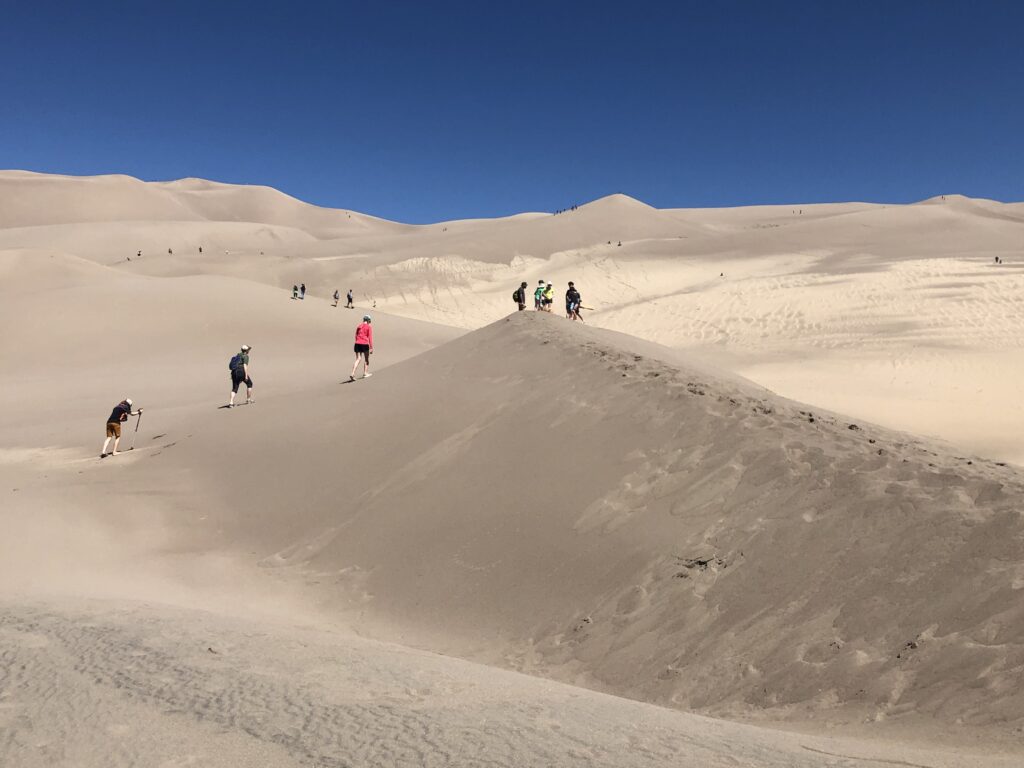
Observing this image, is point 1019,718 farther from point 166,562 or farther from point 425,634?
point 166,562

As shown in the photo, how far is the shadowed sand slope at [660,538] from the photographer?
3.88m

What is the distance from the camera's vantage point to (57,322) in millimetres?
23609

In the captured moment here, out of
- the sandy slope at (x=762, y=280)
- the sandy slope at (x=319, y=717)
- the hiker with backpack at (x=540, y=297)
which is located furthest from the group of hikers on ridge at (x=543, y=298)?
the sandy slope at (x=319, y=717)

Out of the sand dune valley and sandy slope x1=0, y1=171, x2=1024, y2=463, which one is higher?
sandy slope x1=0, y1=171, x2=1024, y2=463

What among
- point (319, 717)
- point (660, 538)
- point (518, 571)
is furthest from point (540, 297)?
point (319, 717)

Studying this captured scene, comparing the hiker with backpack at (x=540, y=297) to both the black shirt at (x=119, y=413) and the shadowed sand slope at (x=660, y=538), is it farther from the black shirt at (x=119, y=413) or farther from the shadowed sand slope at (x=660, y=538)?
the black shirt at (x=119, y=413)

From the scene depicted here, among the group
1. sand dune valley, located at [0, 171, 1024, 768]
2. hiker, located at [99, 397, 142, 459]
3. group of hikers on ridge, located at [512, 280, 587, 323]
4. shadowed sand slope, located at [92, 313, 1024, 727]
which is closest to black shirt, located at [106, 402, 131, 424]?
hiker, located at [99, 397, 142, 459]

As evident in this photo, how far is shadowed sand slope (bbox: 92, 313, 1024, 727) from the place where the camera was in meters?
3.88

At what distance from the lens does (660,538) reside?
219 inches

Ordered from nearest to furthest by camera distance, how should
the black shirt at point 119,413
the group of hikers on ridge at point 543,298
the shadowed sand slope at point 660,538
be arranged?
the shadowed sand slope at point 660,538 < the black shirt at point 119,413 < the group of hikers on ridge at point 543,298

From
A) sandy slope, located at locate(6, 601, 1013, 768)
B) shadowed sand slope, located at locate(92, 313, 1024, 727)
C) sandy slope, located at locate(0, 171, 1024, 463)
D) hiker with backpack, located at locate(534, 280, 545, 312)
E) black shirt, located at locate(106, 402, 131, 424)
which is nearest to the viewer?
sandy slope, located at locate(6, 601, 1013, 768)

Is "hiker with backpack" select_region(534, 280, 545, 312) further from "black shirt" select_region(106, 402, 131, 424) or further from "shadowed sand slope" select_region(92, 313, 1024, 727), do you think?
"black shirt" select_region(106, 402, 131, 424)

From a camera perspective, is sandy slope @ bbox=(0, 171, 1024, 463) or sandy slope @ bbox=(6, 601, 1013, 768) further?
sandy slope @ bbox=(0, 171, 1024, 463)

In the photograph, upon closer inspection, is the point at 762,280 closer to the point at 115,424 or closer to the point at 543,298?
the point at 543,298
